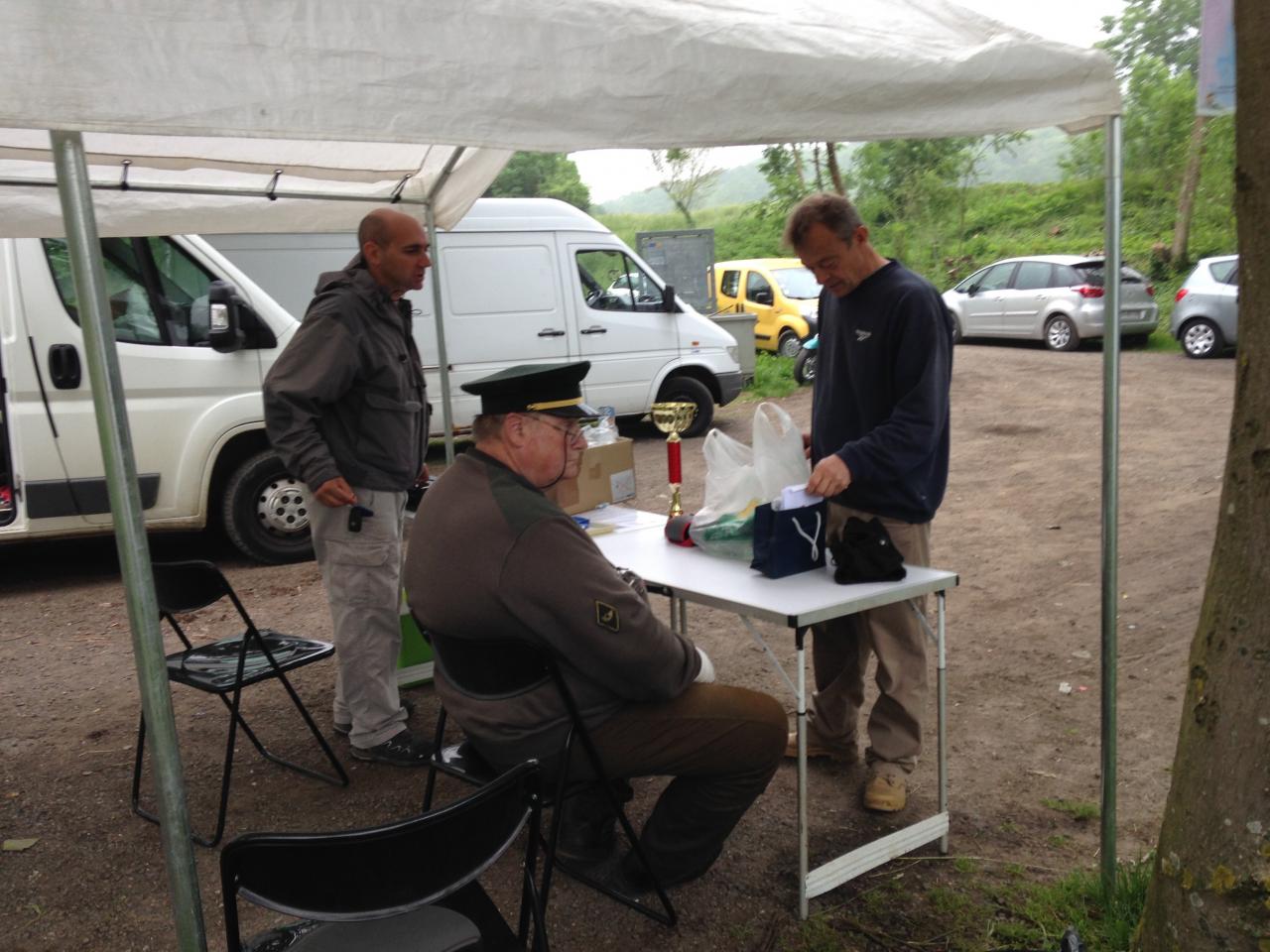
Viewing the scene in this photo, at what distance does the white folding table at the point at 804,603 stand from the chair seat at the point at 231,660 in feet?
3.65

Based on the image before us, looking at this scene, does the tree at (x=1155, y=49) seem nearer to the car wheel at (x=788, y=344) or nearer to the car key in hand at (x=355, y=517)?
the car wheel at (x=788, y=344)

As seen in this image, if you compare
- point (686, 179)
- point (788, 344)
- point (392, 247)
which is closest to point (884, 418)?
point (392, 247)

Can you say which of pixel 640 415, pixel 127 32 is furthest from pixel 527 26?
pixel 640 415

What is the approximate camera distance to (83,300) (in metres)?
1.82

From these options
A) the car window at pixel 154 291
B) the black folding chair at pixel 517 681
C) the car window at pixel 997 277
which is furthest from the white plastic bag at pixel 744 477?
the car window at pixel 997 277

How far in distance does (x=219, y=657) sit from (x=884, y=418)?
232cm

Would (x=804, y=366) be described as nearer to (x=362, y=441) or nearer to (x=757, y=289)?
(x=757, y=289)

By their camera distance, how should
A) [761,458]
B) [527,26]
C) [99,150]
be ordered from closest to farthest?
[527,26] → [761,458] → [99,150]

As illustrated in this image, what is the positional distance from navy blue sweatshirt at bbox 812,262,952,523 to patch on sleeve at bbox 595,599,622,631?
1.01 m

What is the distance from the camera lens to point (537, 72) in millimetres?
2131

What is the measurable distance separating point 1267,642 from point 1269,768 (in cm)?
22

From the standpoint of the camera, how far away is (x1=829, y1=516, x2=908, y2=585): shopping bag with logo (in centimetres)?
299

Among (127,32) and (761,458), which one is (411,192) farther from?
(127,32)

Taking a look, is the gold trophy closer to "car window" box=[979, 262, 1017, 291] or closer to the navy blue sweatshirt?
the navy blue sweatshirt
